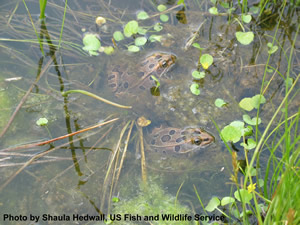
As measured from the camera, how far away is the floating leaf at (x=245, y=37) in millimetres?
4272

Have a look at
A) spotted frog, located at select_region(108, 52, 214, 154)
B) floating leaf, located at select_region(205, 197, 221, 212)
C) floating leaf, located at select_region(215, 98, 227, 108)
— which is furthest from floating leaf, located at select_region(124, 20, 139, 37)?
floating leaf, located at select_region(205, 197, 221, 212)

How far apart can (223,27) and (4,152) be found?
141 inches

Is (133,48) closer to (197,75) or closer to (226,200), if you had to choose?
(197,75)

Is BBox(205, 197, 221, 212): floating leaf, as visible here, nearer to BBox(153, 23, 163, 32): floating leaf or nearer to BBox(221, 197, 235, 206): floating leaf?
BBox(221, 197, 235, 206): floating leaf

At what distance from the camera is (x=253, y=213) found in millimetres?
3117

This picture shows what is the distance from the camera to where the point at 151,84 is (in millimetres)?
4531

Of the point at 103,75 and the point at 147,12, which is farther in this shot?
the point at 147,12

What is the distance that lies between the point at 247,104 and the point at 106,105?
1.85 metres

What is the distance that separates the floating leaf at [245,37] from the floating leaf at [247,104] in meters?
0.97

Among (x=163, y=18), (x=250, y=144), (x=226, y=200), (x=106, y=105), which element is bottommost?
(x=226, y=200)

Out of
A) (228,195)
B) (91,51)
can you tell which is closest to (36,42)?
(91,51)

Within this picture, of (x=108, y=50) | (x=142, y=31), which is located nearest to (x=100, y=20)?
(x=108, y=50)

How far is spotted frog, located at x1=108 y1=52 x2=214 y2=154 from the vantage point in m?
3.94

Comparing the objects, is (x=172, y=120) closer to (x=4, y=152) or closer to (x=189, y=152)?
(x=189, y=152)
